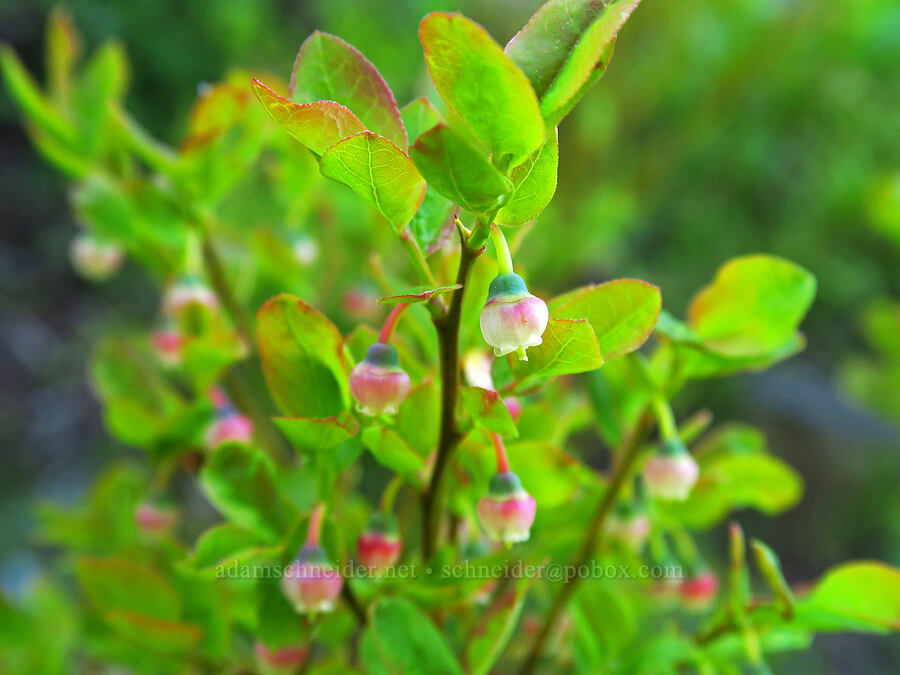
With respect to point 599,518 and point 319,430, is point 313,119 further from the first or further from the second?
point 599,518

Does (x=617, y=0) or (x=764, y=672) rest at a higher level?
(x=617, y=0)

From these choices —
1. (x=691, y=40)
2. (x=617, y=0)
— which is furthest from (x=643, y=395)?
(x=691, y=40)

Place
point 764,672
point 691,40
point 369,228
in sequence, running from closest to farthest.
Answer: point 764,672 < point 369,228 < point 691,40

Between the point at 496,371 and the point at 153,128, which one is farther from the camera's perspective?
the point at 153,128

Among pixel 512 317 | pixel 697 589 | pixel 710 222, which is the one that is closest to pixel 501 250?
pixel 512 317

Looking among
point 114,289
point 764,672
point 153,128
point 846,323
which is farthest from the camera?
point 153,128

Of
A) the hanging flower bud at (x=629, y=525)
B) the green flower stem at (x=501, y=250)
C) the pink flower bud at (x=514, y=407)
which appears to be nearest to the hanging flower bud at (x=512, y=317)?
the green flower stem at (x=501, y=250)

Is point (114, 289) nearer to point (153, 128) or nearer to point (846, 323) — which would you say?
point (153, 128)
